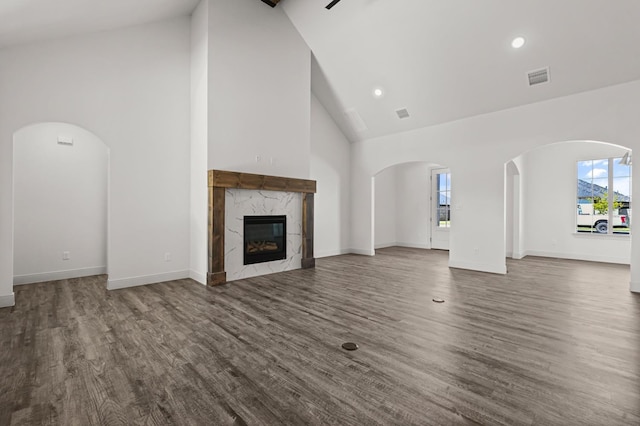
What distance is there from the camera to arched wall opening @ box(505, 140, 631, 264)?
7402 mm

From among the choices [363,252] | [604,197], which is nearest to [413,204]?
[363,252]

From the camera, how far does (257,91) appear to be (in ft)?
18.7

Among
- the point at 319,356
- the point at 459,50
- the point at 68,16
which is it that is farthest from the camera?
the point at 459,50

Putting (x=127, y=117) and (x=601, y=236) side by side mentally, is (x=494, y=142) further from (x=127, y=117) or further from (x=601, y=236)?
(x=127, y=117)

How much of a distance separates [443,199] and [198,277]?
7.61 metres

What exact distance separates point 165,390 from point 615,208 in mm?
9500

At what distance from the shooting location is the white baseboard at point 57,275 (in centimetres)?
497

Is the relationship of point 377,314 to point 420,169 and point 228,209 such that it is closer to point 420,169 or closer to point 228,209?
point 228,209

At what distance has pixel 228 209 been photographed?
5293mm

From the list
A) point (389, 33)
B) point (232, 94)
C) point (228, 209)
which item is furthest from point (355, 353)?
point (389, 33)

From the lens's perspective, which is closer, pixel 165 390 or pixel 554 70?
pixel 165 390

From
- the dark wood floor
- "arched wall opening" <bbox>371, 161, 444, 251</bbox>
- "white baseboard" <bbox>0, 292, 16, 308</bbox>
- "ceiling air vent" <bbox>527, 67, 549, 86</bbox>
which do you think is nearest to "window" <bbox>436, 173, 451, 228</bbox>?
"arched wall opening" <bbox>371, 161, 444, 251</bbox>

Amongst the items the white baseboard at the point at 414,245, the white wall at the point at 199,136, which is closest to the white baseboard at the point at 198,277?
the white wall at the point at 199,136

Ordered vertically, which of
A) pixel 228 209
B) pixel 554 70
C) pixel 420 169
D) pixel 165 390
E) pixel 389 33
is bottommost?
pixel 165 390
